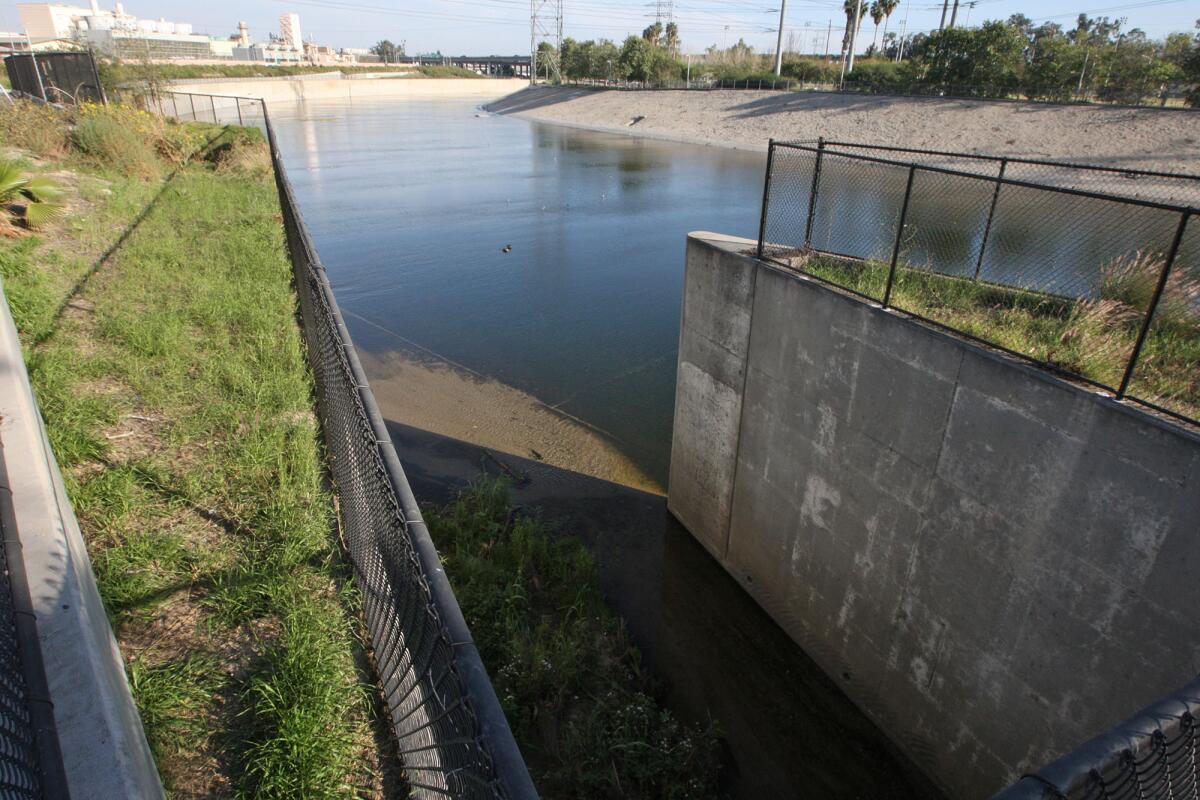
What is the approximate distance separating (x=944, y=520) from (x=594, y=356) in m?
9.99

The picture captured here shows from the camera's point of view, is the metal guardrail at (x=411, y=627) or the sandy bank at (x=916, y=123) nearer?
the metal guardrail at (x=411, y=627)

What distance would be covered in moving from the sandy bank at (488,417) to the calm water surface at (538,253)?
0.42 meters

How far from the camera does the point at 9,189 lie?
982 centimetres

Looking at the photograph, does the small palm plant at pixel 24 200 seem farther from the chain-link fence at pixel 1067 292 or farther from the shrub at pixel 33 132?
the chain-link fence at pixel 1067 292

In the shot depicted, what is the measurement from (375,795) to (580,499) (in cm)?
749

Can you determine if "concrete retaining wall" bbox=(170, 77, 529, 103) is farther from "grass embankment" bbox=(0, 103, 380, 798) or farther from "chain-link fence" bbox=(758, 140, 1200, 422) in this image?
"chain-link fence" bbox=(758, 140, 1200, 422)

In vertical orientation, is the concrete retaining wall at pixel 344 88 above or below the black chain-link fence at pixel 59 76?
below

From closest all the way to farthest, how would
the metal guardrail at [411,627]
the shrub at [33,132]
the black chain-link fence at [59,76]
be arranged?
the metal guardrail at [411,627], the shrub at [33,132], the black chain-link fence at [59,76]

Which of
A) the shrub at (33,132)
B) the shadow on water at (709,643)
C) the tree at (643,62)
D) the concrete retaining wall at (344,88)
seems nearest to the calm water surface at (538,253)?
the shadow on water at (709,643)

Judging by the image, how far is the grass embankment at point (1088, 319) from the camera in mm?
5402

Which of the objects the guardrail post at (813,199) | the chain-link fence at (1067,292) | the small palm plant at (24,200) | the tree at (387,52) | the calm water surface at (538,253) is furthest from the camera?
the tree at (387,52)

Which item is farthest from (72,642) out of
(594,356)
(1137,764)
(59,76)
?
(59,76)

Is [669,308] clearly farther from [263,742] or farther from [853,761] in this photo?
[263,742]

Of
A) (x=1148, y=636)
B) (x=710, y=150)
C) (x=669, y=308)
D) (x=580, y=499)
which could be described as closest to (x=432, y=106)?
(x=710, y=150)
